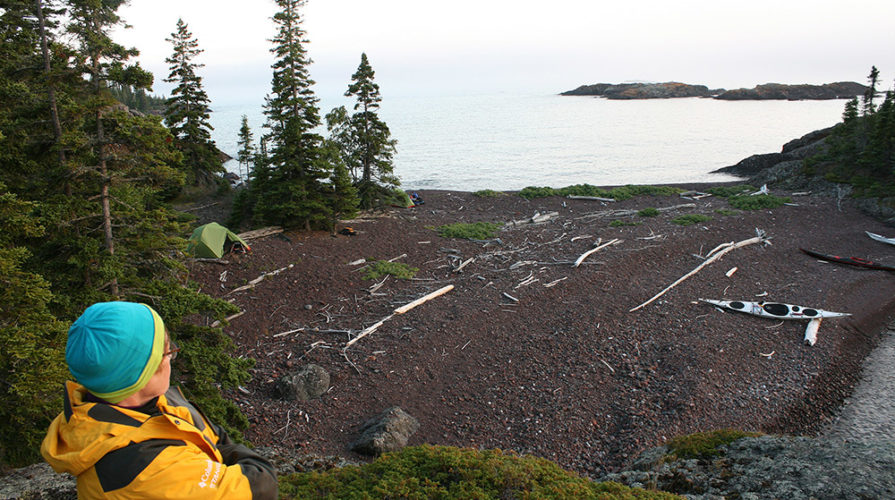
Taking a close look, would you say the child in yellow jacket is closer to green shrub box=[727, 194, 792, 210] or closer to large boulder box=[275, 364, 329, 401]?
large boulder box=[275, 364, 329, 401]

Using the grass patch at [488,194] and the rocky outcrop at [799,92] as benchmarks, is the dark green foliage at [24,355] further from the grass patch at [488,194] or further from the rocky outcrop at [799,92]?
the rocky outcrop at [799,92]

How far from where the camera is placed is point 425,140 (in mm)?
71875

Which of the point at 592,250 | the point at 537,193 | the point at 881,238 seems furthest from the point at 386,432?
the point at 537,193

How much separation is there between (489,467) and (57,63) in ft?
27.7

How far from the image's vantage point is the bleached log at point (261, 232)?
18.8m

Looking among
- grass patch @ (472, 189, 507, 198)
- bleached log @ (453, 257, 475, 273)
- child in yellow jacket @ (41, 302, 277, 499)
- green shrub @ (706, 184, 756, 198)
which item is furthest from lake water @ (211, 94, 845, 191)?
child in yellow jacket @ (41, 302, 277, 499)

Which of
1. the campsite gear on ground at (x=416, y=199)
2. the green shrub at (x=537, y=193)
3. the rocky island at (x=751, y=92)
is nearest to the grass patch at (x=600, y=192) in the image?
the green shrub at (x=537, y=193)

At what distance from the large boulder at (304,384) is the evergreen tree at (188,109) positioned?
26059mm

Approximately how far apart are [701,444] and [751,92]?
16825cm

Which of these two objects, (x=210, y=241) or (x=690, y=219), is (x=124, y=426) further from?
(x=690, y=219)

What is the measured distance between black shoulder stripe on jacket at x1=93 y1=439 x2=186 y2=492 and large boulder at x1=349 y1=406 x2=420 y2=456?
6.47 meters

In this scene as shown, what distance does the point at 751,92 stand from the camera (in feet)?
474

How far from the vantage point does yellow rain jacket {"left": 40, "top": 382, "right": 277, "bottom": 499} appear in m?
2.23

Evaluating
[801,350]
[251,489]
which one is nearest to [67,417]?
[251,489]
